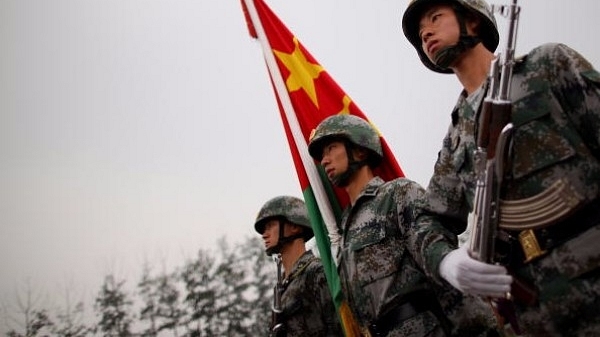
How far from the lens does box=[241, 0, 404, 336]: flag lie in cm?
507

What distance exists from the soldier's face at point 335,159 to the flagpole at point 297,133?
53 centimetres

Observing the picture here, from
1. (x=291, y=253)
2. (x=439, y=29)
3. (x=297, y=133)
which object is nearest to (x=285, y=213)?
(x=291, y=253)

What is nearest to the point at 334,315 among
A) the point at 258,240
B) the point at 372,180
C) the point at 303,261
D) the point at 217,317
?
the point at 303,261

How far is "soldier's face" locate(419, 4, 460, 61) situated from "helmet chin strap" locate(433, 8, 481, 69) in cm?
2

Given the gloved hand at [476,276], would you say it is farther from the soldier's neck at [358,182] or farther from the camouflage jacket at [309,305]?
the camouflage jacket at [309,305]

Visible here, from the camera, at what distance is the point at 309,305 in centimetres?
599

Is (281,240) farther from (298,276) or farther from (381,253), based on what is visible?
(381,253)

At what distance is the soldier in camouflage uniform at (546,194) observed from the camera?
2.08 metres

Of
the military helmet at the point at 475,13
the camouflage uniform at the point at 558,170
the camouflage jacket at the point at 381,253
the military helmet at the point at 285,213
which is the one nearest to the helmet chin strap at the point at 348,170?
the camouflage jacket at the point at 381,253

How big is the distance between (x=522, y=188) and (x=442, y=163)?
2.32ft

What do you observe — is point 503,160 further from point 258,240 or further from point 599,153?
point 258,240

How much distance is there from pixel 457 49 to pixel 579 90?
74 centimetres

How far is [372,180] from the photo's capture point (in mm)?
4461

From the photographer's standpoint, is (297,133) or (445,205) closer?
(445,205)
